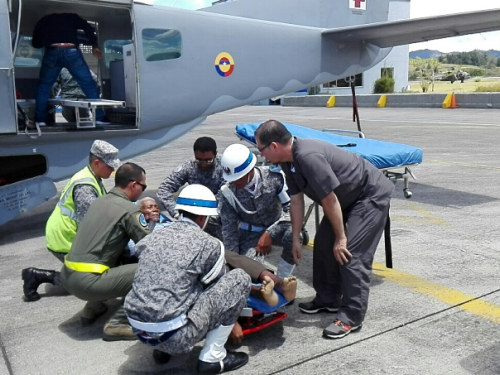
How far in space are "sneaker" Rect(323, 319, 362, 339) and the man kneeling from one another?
2.71 ft

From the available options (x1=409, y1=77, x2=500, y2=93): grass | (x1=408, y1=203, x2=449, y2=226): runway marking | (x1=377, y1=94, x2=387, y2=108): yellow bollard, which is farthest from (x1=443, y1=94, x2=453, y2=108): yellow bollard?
(x1=408, y1=203, x2=449, y2=226): runway marking

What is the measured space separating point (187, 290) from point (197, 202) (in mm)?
543

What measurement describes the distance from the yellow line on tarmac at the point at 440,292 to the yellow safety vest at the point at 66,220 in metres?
2.81

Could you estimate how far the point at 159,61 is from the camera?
753 cm

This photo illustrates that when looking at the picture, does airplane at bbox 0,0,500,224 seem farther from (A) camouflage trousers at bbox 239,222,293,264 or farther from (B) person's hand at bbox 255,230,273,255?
(B) person's hand at bbox 255,230,273,255

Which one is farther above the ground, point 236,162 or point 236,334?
point 236,162

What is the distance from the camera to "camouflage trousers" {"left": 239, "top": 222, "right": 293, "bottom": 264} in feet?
14.9

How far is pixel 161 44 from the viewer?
754 centimetres

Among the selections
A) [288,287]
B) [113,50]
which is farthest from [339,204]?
[113,50]

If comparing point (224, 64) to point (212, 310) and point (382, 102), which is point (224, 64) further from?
point (382, 102)

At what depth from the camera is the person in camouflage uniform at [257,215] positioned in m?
4.54

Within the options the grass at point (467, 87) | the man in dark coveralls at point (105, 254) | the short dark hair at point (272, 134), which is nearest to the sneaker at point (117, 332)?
the man in dark coveralls at point (105, 254)

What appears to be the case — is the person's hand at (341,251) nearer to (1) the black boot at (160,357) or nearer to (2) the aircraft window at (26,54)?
(1) the black boot at (160,357)

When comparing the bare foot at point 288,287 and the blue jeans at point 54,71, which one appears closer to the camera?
the bare foot at point 288,287
